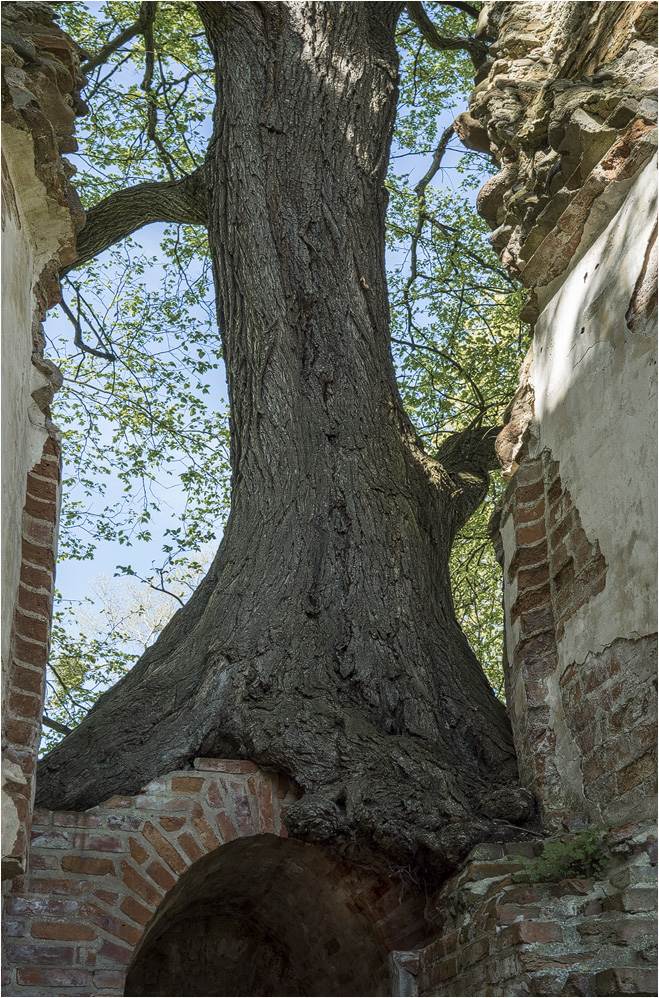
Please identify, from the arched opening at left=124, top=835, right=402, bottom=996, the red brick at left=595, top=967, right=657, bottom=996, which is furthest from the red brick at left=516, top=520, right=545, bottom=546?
the red brick at left=595, top=967, right=657, bottom=996

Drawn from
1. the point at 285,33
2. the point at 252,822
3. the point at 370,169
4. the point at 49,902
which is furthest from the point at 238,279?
the point at 49,902

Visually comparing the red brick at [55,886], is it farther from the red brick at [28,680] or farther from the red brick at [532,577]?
the red brick at [532,577]

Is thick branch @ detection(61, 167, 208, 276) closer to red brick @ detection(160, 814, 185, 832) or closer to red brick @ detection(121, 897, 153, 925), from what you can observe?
red brick @ detection(160, 814, 185, 832)

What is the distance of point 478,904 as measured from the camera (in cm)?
349

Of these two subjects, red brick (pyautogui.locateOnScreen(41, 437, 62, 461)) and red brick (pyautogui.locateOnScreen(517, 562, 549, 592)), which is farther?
red brick (pyautogui.locateOnScreen(517, 562, 549, 592))

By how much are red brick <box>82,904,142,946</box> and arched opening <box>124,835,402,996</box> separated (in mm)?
216

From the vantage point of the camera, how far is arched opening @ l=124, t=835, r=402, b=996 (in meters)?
4.03

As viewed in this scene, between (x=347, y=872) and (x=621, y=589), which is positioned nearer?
(x=621, y=589)

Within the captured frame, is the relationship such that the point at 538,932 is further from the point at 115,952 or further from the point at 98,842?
the point at 98,842

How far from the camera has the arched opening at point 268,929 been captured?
4027 millimetres

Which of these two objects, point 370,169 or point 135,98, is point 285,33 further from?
point 135,98

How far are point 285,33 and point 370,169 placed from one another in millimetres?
1232

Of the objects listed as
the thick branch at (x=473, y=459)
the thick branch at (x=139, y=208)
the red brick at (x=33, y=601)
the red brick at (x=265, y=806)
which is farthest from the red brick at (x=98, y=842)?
the thick branch at (x=139, y=208)

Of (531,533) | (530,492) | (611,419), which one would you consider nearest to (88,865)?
(531,533)
